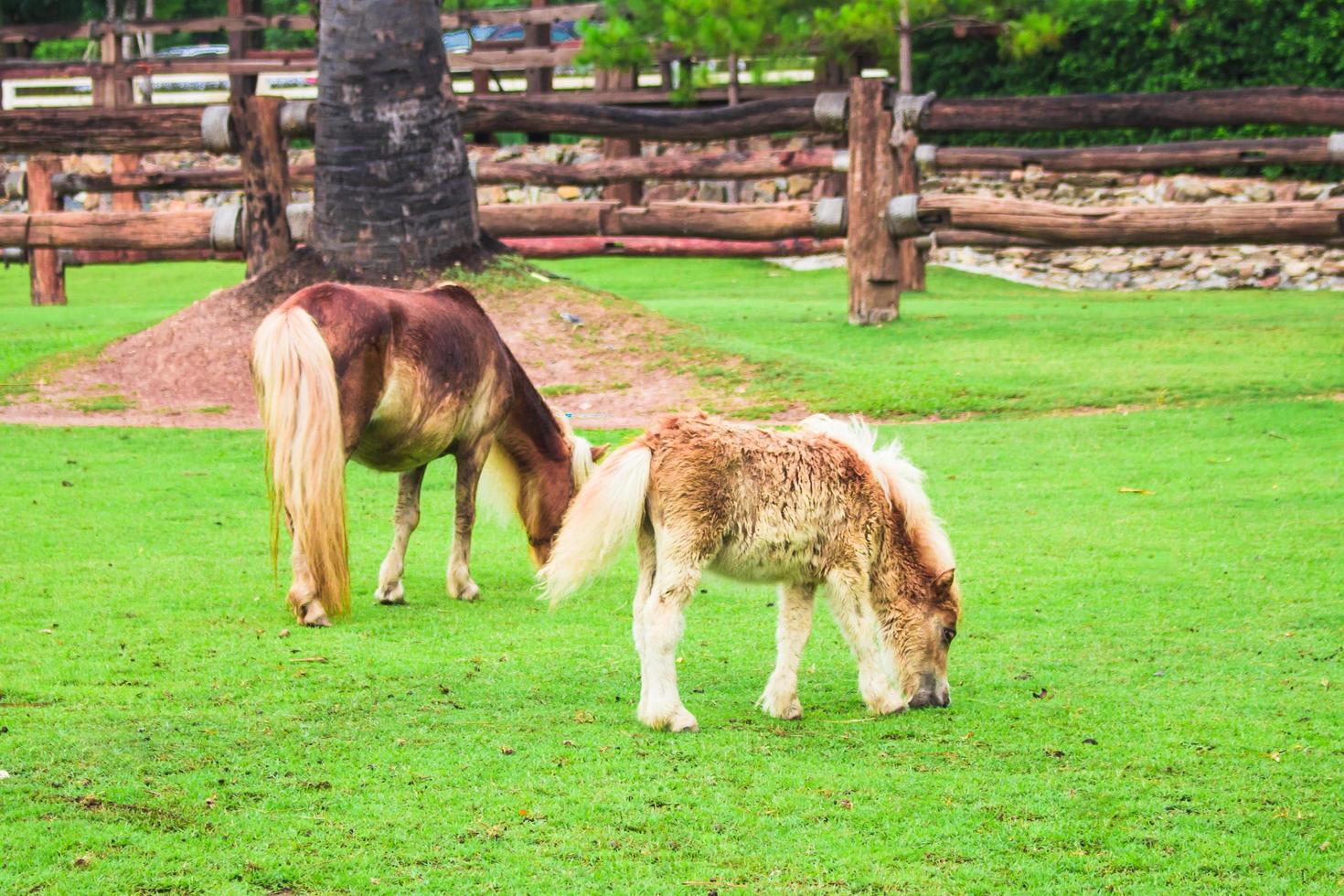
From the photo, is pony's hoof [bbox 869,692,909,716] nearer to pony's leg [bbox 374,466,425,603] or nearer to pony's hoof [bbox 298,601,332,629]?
pony's hoof [bbox 298,601,332,629]

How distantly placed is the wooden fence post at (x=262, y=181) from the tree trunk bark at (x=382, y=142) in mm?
1255

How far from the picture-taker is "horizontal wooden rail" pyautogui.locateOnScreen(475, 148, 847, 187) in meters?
18.9

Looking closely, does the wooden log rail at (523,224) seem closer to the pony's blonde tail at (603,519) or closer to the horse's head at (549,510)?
the horse's head at (549,510)

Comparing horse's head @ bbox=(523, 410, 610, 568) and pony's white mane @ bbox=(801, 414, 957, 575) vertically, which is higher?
pony's white mane @ bbox=(801, 414, 957, 575)

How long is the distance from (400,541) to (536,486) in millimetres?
884

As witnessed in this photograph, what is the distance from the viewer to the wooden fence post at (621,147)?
80.6 ft

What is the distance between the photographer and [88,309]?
21.0 meters

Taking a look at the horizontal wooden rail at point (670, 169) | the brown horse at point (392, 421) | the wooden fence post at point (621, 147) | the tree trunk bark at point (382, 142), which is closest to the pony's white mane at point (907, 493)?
the brown horse at point (392, 421)

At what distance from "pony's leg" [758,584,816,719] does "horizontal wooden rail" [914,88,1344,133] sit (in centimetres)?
1187

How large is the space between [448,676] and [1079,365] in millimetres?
9505

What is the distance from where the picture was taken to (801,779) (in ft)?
17.5

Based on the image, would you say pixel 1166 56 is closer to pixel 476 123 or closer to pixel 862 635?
pixel 476 123

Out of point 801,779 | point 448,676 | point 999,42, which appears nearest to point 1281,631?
point 801,779

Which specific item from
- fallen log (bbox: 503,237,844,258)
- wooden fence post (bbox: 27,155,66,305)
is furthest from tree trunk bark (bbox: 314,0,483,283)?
wooden fence post (bbox: 27,155,66,305)
